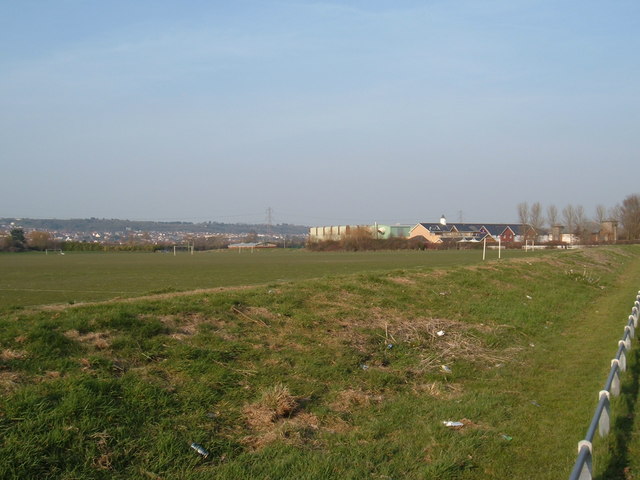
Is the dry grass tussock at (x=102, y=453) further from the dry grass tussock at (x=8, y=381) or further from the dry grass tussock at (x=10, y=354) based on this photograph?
the dry grass tussock at (x=10, y=354)

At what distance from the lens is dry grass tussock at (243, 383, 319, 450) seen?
6.65m

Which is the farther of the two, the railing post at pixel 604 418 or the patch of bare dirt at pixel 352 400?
the patch of bare dirt at pixel 352 400

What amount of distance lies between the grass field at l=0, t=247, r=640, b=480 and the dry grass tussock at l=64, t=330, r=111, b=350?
0.09ft

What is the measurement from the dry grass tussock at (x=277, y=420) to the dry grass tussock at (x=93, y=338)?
7.49 feet

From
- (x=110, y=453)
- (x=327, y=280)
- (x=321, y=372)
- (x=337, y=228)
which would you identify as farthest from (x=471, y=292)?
(x=337, y=228)

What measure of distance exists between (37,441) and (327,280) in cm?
1131

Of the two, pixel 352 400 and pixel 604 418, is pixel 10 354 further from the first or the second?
pixel 604 418

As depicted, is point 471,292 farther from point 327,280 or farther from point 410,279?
point 327,280

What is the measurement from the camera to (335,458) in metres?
6.23

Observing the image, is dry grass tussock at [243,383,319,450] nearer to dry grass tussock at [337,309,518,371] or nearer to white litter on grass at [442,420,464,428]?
white litter on grass at [442,420,464,428]

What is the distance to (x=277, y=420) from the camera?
7.22 meters

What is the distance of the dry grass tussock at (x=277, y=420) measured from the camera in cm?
665

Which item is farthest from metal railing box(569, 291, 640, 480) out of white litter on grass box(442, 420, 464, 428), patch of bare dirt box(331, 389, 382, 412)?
patch of bare dirt box(331, 389, 382, 412)

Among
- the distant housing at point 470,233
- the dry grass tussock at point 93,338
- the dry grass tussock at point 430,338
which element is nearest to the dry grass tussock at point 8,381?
the dry grass tussock at point 93,338
